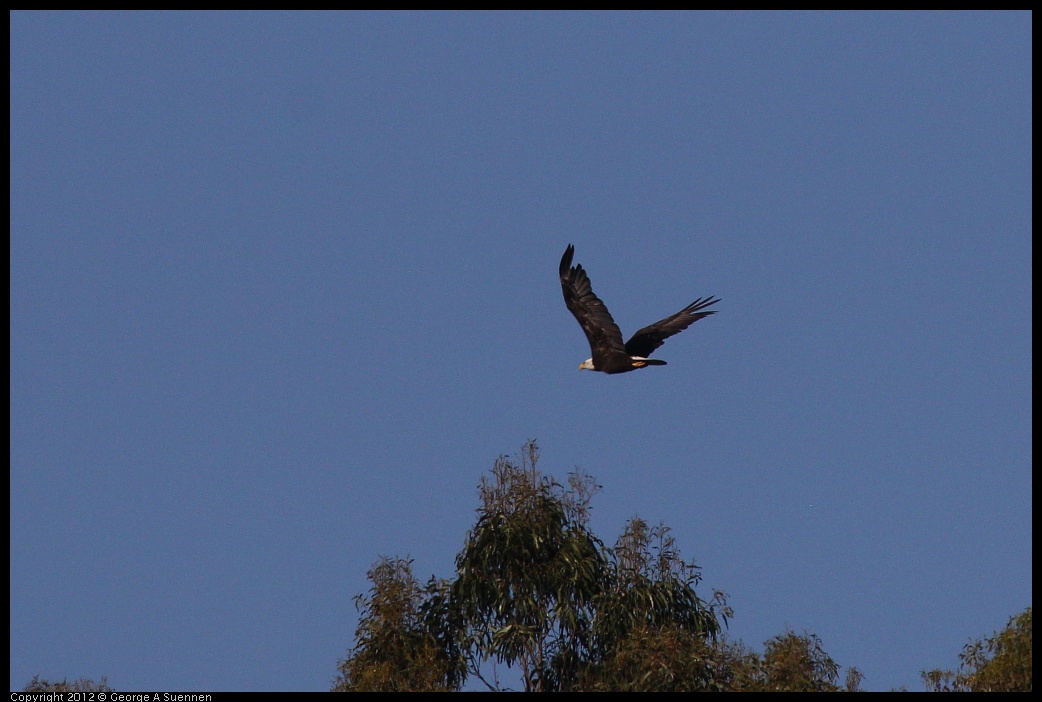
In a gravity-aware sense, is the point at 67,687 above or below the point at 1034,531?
below

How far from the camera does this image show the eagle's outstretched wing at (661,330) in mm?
24766

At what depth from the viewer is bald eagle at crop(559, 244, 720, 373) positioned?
945 inches

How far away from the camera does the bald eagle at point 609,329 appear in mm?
24000

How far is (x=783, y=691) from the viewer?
19.5m

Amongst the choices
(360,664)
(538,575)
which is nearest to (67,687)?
(360,664)

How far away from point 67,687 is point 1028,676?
1292 centimetres

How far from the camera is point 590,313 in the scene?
80.0 ft

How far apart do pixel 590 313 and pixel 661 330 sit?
135cm

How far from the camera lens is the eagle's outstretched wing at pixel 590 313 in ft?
78.4

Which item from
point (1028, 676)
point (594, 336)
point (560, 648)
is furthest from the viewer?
point (594, 336)

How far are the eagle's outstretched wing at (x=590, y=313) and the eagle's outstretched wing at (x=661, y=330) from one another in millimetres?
161

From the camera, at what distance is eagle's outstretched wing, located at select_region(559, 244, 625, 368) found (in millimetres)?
23906

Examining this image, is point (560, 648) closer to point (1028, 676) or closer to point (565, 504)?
point (565, 504)

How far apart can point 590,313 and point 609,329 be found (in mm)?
423
